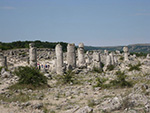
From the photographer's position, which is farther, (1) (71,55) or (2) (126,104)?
(1) (71,55)

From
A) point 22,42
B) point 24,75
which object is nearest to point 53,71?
point 24,75

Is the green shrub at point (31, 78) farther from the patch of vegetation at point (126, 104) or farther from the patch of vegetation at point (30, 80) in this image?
the patch of vegetation at point (126, 104)

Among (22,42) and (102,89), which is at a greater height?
(22,42)

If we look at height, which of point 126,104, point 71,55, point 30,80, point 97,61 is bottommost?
point 30,80

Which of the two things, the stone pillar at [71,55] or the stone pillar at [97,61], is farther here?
the stone pillar at [97,61]

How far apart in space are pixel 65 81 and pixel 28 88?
3.49m

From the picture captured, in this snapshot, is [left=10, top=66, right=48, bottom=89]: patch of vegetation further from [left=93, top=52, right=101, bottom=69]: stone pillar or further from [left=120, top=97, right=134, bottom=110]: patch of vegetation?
[left=93, top=52, right=101, bottom=69]: stone pillar

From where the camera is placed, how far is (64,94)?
448 inches

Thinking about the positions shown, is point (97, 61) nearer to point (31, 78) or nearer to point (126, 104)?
point (31, 78)

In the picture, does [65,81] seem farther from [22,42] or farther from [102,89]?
[22,42]

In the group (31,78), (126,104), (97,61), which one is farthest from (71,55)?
(126,104)

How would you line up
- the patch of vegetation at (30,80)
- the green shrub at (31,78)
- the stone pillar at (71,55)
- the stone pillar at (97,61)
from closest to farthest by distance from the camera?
the patch of vegetation at (30,80) → the green shrub at (31,78) → the stone pillar at (71,55) → the stone pillar at (97,61)

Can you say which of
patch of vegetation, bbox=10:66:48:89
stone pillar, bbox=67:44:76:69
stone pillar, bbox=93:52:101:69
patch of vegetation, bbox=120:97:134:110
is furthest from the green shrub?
stone pillar, bbox=93:52:101:69

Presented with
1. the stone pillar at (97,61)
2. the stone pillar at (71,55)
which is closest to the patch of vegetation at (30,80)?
the stone pillar at (71,55)
